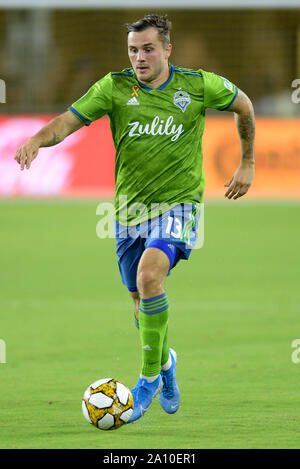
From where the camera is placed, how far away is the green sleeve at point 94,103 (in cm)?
602

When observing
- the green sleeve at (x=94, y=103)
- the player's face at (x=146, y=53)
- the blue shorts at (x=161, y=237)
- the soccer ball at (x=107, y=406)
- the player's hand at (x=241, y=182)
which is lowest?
the soccer ball at (x=107, y=406)

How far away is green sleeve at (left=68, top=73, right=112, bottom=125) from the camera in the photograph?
6023mm

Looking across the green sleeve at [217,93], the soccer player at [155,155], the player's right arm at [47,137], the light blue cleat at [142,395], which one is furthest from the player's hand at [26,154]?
the light blue cleat at [142,395]

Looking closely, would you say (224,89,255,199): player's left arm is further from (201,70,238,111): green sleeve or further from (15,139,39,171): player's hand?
(15,139,39,171): player's hand

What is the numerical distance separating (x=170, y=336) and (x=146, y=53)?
3.28 m

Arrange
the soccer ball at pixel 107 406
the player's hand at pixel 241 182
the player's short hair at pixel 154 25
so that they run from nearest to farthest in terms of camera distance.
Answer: the soccer ball at pixel 107 406 → the player's short hair at pixel 154 25 → the player's hand at pixel 241 182

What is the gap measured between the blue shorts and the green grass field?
95 centimetres

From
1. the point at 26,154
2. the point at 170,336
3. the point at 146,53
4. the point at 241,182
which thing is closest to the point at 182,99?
the point at 146,53

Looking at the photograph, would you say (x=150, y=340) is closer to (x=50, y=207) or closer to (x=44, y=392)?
(x=44, y=392)

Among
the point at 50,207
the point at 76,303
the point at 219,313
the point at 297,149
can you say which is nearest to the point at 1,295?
the point at 76,303

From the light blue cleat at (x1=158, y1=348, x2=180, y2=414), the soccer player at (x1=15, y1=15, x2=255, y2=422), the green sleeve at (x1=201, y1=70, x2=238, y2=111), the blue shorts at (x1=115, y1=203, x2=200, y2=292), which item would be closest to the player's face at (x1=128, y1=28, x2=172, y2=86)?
the soccer player at (x1=15, y1=15, x2=255, y2=422)

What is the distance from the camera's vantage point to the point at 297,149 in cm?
2083

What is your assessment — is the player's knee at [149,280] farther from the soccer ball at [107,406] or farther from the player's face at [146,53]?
the player's face at [146,53]

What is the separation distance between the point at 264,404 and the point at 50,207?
1398 cm
